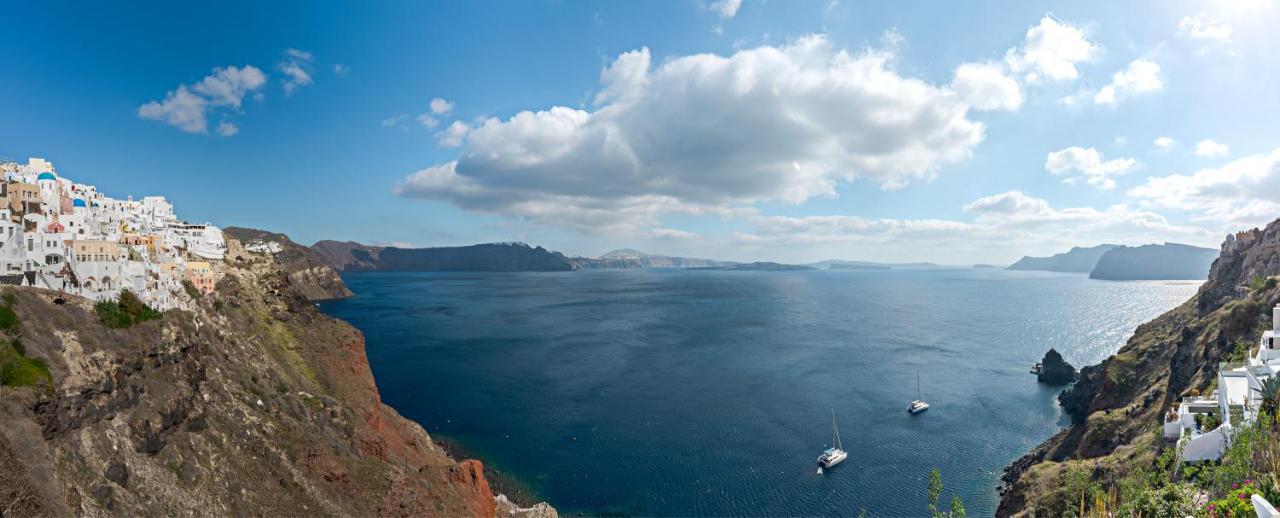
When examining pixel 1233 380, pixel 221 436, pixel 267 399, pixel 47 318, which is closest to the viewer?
pixel 47 318

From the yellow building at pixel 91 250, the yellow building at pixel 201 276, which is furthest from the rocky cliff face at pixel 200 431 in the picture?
the yellow building at pixel 91 250

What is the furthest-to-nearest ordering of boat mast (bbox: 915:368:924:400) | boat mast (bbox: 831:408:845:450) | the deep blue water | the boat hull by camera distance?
boat mast (bbox: 915:368:924:400) → boat mast (bbox: 831:408:845:450) → the boat hull → the deep blue water

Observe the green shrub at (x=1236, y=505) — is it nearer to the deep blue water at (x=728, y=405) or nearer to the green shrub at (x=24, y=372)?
the deep blue water at (x=728, y=405)

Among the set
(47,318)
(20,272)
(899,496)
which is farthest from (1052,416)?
(20,272)

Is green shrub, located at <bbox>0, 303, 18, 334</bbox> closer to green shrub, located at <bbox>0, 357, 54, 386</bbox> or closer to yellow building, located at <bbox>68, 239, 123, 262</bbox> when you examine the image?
green shrub, located at <bbox>0, 357, 54, 386</bbox>

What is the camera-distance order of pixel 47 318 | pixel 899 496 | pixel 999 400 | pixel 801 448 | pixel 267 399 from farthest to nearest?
pixel 999 400 < pixel 801 448 < pixel 899 496 < pixel 267 399 < pixel 47 318

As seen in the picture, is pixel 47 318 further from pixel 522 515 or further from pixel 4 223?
pixel 522 515

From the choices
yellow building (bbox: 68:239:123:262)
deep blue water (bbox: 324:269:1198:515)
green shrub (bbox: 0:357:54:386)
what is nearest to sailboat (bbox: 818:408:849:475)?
deep blue water (bbox: 324:269:1198:515)
